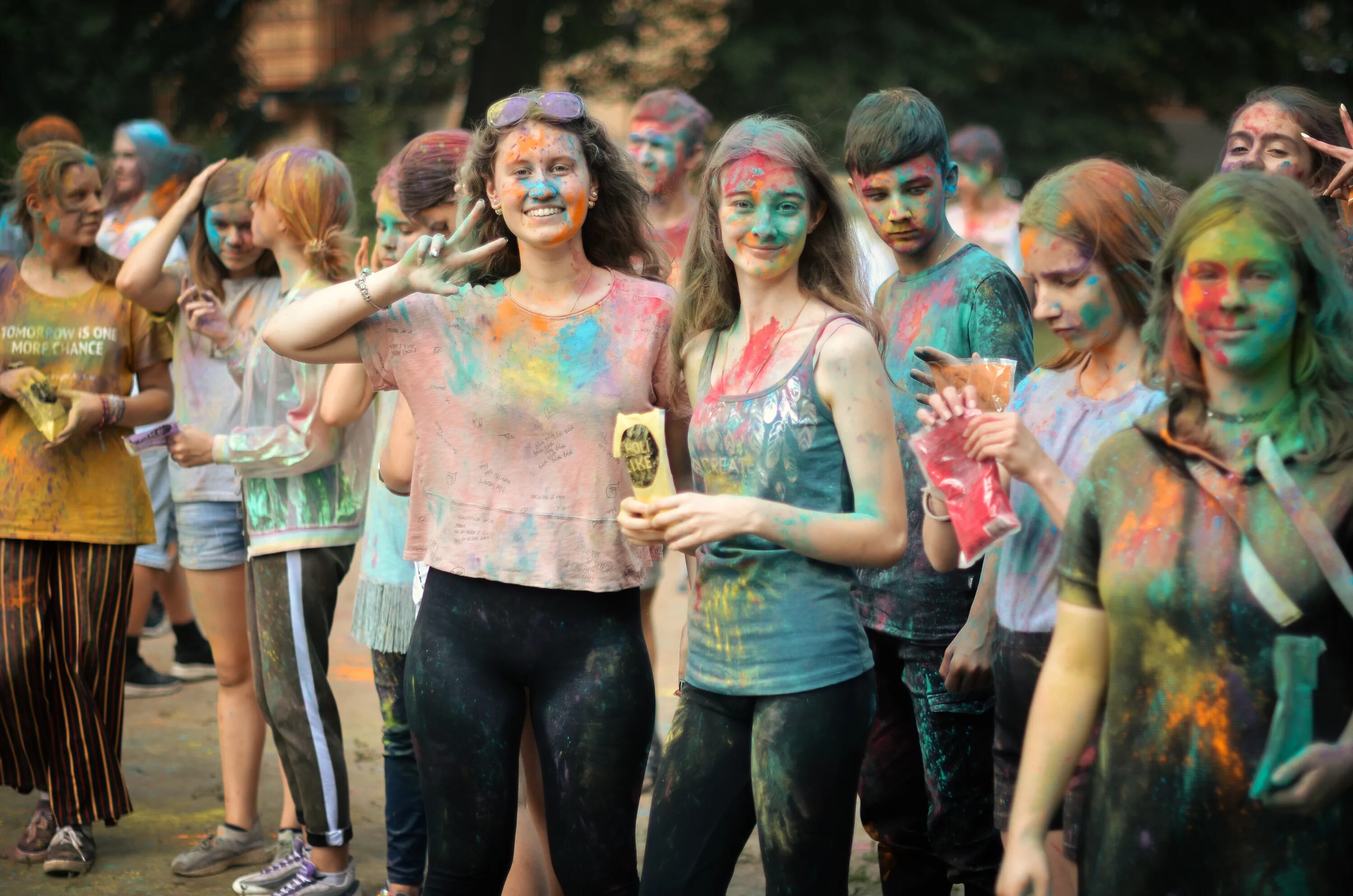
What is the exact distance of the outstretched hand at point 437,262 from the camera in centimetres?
287

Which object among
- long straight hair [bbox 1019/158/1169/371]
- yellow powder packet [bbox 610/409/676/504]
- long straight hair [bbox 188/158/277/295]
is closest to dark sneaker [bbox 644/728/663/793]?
long straight hair [bbox 188/158/277/295]

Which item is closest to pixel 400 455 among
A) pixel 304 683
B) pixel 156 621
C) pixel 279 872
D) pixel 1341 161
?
pixel 304 683

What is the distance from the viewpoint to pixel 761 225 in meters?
2.84

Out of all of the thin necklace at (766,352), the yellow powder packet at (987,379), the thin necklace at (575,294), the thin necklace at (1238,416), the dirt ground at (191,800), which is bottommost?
the dirt ground at (191,800)

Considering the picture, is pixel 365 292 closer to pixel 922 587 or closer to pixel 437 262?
pixel 437 262

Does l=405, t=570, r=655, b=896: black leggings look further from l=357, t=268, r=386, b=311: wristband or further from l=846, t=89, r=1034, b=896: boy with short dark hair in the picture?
l=846, t=89, r=1034, b=896: boy with short dark hair

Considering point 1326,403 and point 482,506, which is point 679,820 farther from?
point 1326,403

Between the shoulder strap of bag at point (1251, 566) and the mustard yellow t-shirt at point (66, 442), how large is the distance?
11.9ft

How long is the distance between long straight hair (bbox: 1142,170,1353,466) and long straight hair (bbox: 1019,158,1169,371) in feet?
1.82

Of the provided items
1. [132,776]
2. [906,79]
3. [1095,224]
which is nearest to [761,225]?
[1095,224]

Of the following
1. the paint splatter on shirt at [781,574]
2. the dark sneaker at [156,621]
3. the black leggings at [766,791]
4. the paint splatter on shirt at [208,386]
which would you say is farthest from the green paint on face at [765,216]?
the dark sneaker at [156,621]

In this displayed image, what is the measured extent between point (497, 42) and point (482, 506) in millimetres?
15330

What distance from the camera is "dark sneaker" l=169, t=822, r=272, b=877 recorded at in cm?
445

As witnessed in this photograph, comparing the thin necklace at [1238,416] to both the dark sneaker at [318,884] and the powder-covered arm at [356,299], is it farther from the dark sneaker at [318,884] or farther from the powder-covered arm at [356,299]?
the dark sneaker at [318,884]
